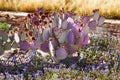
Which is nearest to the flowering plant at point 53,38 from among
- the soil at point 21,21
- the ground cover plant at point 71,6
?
the soil at point 21,21

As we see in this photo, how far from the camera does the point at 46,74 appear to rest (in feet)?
17.4

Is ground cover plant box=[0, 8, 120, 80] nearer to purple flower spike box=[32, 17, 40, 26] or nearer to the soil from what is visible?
purple flower spike box=[32, 17, 40, 26]

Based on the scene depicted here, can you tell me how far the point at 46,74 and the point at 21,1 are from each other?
522 cm

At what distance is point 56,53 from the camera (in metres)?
5.13

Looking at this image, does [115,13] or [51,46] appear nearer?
[51,46]

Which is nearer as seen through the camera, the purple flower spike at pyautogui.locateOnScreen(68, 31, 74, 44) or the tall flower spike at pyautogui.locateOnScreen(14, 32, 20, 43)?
the purple flower spike at pyautogui.locateOnScreen(68, 31, 74, 44)

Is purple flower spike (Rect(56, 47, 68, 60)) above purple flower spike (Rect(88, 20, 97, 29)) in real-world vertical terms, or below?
below

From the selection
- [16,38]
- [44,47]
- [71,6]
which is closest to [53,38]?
[44,47]

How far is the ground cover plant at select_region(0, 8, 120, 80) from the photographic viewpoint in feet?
17.0

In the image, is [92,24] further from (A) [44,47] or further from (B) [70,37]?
(A) [44,47]

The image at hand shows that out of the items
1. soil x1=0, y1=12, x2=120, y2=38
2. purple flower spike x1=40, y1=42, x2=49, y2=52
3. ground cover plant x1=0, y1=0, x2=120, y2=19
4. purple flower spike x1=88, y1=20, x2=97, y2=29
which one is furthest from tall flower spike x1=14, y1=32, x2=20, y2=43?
ground cover plant x1=0, y1=0, x2=120, y2=19

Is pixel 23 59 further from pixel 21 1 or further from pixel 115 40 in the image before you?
pixel 21 1

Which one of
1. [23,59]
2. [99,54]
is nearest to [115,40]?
[99,54]

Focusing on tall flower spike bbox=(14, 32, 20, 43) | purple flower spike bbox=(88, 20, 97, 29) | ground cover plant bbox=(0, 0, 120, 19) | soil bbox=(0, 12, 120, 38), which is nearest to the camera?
tall flower spike bbox=(14, 32, 20, 43)
